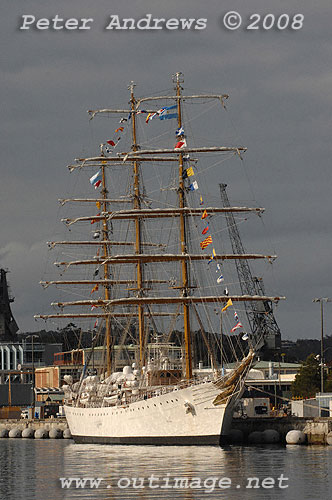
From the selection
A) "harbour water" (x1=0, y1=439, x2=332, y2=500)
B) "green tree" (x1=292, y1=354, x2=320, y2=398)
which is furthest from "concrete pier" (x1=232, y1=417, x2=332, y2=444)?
"green tree" (x1=292, y1=354, x2=320, y2=398)

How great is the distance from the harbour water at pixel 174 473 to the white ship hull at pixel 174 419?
1661 mm

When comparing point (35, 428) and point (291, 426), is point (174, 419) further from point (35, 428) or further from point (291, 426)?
point (35, 428)

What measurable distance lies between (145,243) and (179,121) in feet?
61.6

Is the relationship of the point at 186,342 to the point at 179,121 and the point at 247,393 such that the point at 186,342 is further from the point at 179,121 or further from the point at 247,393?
the point at 247,393

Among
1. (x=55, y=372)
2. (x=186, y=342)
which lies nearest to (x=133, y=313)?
(x=186, y=342)

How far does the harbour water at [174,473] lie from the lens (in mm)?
54406

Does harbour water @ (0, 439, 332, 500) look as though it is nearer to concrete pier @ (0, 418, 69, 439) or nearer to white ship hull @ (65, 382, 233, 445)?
white ship hull @ (65, 382, 233, 445)

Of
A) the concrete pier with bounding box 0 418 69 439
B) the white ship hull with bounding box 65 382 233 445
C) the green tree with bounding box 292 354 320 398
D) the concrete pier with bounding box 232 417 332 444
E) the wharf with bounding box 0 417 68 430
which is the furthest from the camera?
the wharf with bounding box 0 417 68 430

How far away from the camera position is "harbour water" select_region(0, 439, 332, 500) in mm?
54406

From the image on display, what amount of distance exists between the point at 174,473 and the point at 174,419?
23914 millimetres

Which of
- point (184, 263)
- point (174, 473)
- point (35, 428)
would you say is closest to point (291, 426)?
point (184, 263)

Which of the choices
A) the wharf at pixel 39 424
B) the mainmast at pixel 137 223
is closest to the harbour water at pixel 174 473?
the mainmast at pixel 137 223

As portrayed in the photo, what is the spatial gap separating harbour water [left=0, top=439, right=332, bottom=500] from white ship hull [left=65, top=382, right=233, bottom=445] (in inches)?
65.4

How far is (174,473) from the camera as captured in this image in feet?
204
